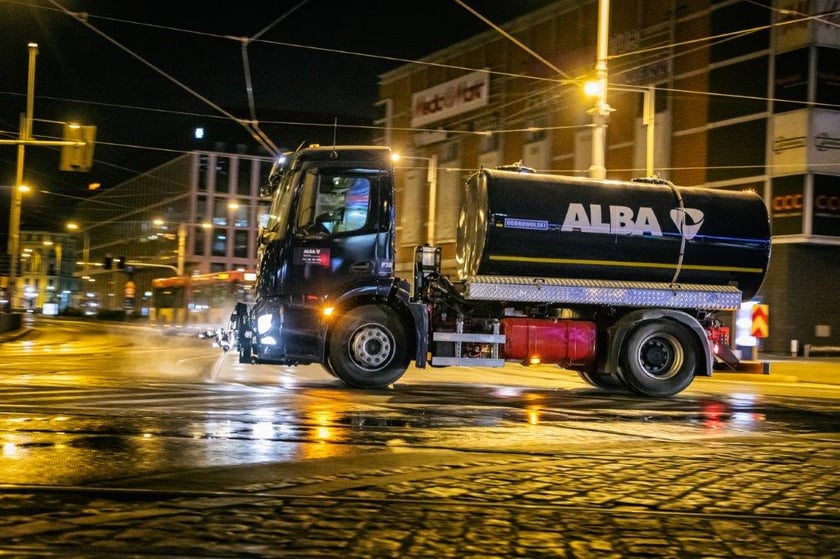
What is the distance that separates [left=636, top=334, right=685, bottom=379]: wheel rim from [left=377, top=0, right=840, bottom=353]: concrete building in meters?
8.96

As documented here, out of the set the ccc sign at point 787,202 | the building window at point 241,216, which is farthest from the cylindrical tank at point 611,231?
the building window at point 241,216

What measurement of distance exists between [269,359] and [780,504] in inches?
328

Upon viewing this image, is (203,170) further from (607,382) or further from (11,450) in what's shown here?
(11,450)

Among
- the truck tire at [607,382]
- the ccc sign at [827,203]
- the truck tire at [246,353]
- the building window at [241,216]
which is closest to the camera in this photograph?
the truck tire at [246,353]

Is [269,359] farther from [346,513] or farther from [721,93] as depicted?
[721,93]

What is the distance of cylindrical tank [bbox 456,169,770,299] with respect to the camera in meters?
13.2

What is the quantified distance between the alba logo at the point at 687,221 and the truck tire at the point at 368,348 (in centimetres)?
448

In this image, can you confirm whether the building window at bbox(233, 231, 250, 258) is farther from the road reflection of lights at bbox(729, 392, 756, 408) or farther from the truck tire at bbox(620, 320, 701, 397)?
the truck tire at bbox(620, 320, 701, 397)

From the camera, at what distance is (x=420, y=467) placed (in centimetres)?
695

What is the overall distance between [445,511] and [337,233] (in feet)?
25.7

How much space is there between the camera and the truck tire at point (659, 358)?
13.5 meters

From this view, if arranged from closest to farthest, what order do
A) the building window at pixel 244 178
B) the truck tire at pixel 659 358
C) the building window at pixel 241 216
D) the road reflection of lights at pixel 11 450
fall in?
the road reflection of lights at pixel 11 450 → the truck tire at pixel 659 358 → the building window at pixel 241 216 → the building window at pixel 244 178

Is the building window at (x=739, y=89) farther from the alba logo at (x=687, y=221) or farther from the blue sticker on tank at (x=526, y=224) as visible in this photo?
the blue sticker on tank at (x=526, y=224)

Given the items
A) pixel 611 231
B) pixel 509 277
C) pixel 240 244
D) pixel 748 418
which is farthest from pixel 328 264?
pixel 240 244
